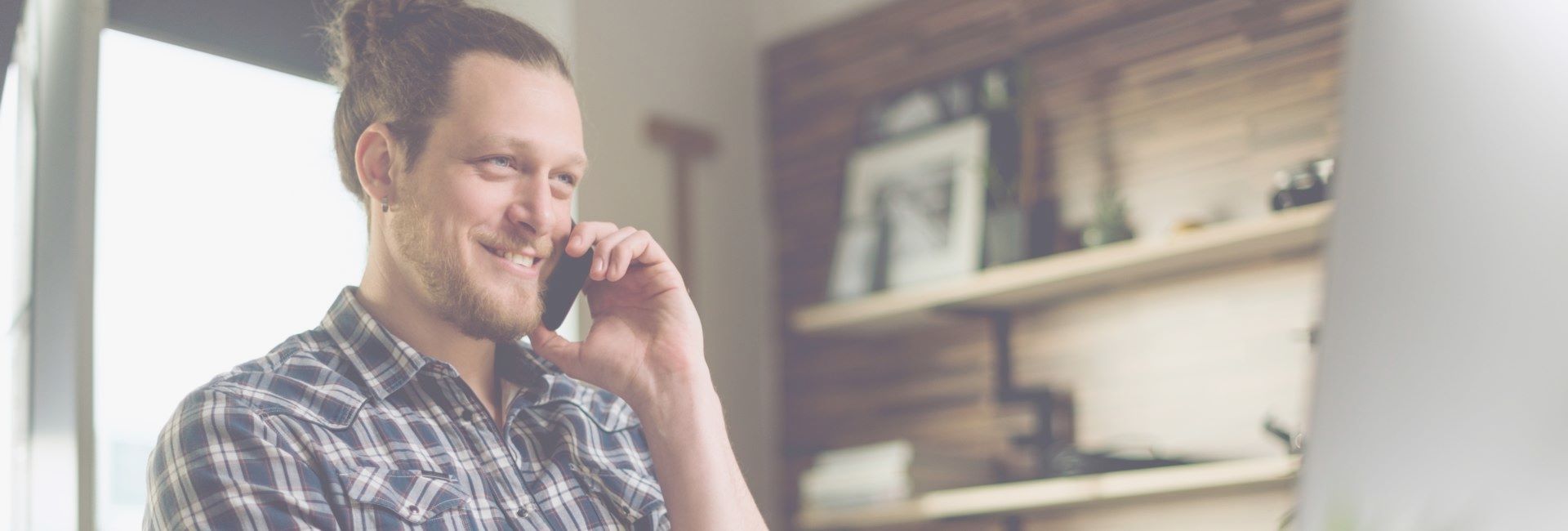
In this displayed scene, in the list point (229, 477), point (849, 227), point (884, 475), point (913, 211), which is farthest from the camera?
point (849, 227)

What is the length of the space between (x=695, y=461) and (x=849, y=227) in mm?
1851

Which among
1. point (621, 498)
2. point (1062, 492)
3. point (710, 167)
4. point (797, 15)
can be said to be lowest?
point (1062, 492)

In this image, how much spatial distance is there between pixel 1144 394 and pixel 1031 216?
437mm

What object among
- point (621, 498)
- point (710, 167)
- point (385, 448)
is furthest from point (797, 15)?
point (385, 448)

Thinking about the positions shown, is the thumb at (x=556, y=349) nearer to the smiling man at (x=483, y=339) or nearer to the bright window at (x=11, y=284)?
the smiling man at (x=483, y=339)

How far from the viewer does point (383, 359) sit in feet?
3.94

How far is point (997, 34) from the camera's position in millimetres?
2951

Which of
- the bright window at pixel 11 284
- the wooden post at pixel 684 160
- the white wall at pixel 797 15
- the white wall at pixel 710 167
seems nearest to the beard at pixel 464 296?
the bright window at pixel 11 284

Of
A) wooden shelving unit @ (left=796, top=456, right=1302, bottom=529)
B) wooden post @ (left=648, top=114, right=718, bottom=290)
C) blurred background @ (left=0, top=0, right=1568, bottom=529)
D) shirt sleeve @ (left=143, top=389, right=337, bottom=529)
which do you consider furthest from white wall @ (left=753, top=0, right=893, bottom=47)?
shirt sleeve @ (left=143, top=389, right=337, bottom=529)

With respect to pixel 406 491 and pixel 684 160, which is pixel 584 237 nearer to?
pixel 406 491

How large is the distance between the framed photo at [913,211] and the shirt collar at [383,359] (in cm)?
160

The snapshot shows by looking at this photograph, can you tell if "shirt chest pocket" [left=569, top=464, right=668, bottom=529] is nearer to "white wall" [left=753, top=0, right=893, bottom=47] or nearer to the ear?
the ear

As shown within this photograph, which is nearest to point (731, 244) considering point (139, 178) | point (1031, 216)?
point (1031, 216)

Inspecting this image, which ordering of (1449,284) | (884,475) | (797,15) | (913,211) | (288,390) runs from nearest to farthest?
(1449,284) → (288,390) → (884,475) → (913,211) → (797,15)
